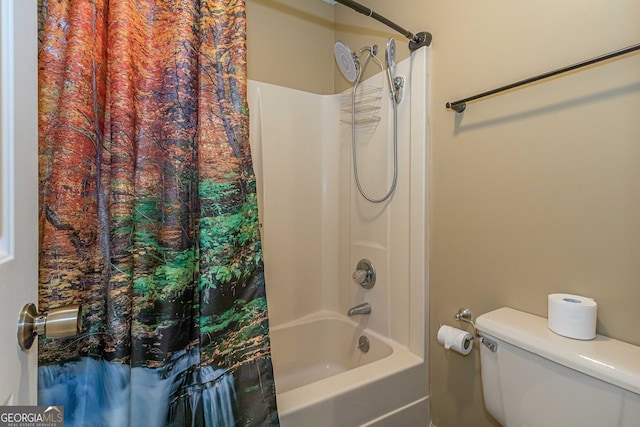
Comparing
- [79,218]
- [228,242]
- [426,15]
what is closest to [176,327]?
[228,242]

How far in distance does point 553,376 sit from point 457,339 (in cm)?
33

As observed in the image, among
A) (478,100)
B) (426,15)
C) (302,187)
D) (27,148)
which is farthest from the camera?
(302,187)

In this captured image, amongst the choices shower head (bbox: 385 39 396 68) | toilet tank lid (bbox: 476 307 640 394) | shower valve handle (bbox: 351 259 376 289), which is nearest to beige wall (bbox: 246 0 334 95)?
shower head (bbox: 385 39 396 68)

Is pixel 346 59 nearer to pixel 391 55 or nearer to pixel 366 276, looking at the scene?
pixel 391 55

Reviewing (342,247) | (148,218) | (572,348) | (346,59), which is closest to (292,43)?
(346,59)

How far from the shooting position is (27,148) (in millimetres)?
552

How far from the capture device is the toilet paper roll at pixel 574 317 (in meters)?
0.82

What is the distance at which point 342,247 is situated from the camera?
197cm

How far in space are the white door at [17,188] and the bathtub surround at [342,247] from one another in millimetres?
837

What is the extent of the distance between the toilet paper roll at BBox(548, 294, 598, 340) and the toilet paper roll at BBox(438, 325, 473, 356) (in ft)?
1.03

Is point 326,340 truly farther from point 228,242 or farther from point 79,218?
point 79,218

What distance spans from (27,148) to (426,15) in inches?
60.1

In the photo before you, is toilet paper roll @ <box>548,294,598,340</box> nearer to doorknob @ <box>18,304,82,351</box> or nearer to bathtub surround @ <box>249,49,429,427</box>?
bathtub surround @ <box>249,49,429,427</box>

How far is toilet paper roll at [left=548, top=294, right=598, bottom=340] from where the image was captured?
32.4 inches
